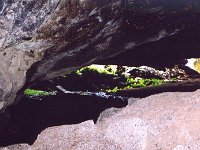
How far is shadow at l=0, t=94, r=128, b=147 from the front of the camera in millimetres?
5016

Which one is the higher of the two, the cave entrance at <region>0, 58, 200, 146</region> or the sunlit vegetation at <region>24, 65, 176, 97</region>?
the cave entrance at <region>0, 58, 200, 146</region>

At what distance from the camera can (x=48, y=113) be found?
552cm

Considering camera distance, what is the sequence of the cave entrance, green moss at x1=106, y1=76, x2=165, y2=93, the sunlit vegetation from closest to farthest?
the cave entrance
the sunlit vegetation
green moss at x1=106, y1=76, x2=165, y2=93

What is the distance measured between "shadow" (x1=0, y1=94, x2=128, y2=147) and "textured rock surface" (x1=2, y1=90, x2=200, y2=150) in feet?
4.35

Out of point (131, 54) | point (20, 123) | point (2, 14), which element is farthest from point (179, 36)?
point (2, 14)

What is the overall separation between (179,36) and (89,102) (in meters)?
2.17

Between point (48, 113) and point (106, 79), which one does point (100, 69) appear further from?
point (48, 113)

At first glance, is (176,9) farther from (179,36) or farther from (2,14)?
(2,14)

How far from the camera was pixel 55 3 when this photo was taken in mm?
2852

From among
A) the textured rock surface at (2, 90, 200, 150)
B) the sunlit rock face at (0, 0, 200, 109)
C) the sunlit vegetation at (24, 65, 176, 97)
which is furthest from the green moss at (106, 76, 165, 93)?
the textured rock surface at (2, 90, 200, 150)

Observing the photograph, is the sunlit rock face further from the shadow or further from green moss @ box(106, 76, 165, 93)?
green moss @ box(106, 76, 165, 93)

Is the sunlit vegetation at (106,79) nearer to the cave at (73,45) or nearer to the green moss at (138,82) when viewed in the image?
the green moss at (138,82)

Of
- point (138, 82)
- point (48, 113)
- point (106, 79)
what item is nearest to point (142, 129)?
point (48, 113)

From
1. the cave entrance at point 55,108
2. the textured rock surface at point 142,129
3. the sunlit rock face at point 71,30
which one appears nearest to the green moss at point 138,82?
the cave entrance at point 55,108
